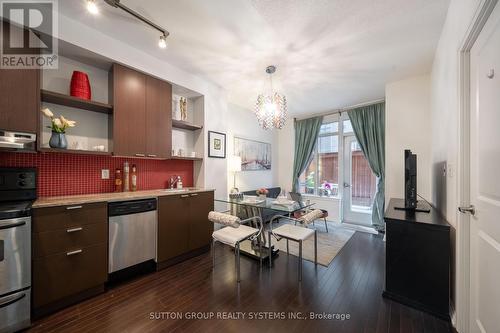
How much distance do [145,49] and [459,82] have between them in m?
3.14

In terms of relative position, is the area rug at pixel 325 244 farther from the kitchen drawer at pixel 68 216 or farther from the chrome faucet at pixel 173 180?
the kitchen drawer at pixel 68 216

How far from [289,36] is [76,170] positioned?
9.26 feet

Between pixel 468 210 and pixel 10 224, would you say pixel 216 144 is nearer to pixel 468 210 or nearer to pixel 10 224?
pixel 10 224

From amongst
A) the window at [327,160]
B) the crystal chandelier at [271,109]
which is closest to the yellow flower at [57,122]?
the crystal chandelier at [271,109]

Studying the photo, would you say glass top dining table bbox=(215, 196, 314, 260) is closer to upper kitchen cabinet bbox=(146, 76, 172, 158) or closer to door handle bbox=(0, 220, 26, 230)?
upper kitchen cabinet bbox=(146, 76, 172, 158)

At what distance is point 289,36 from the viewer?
6.76 feet

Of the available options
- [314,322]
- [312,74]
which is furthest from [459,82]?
[314,322]

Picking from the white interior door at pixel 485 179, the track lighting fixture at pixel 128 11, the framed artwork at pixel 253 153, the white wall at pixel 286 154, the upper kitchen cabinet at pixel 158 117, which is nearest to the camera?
the white interior door at pixel 485 179

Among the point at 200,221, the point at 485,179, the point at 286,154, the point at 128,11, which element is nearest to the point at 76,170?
the point at 200,221

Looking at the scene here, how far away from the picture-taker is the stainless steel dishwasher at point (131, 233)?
1.98 metres

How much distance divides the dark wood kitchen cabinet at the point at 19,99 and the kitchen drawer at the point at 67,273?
1.16 m

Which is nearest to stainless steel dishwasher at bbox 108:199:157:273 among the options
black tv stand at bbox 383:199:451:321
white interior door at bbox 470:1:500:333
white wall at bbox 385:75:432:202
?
black tv stand at bbox 383:199:451:321

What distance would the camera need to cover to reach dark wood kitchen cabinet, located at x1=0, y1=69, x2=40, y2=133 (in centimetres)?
157
